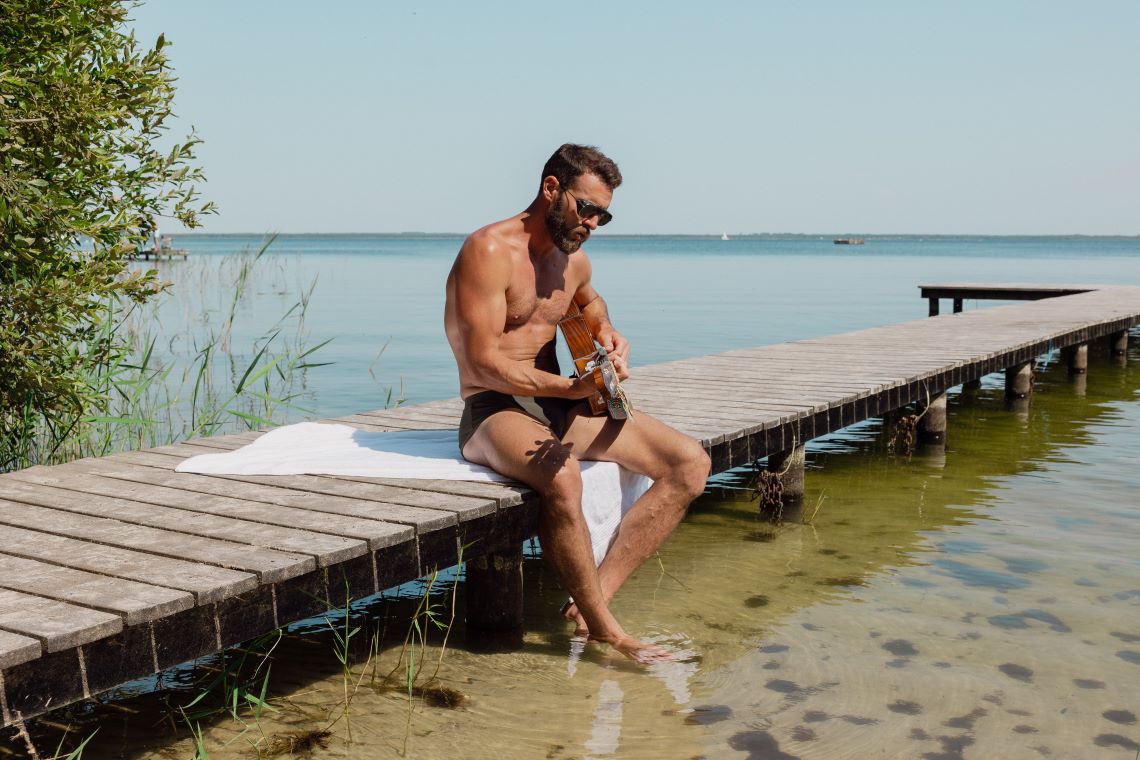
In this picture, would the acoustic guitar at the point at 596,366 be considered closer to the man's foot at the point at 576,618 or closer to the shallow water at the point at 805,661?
the man's foot at the point at 576,618

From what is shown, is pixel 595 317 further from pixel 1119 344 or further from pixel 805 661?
pixel 1119 344

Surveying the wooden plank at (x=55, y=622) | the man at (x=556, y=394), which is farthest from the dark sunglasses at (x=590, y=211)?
the wooden plank at (x=55, y=622)

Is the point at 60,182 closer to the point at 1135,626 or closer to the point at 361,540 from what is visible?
the point at 361,540

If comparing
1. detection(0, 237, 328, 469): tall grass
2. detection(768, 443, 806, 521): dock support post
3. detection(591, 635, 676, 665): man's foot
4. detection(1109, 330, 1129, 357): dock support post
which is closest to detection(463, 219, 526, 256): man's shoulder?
detection(591, 635, 676, 665): man's foot

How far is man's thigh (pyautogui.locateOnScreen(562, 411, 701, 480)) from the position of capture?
15.3 feet

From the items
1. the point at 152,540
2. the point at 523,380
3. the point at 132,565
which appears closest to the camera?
the point at 132,565

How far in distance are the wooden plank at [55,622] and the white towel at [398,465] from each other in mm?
1696

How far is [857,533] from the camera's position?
6.72 m

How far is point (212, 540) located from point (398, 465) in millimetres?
1185

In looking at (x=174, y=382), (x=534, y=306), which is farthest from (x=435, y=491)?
(x=174, y=382)

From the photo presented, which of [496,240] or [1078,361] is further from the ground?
[496,240]

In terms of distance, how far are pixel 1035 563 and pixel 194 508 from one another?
14.4 ft

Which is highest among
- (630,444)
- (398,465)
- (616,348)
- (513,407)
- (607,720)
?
(616,348)

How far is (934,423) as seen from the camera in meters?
9.19
